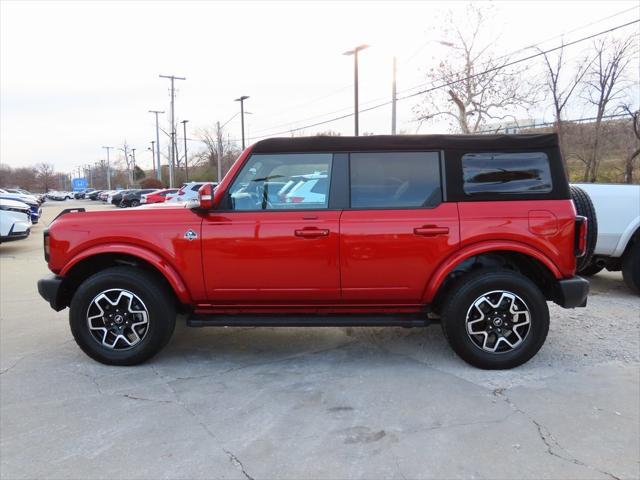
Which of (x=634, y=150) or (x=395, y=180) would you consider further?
(x=634, y=150)

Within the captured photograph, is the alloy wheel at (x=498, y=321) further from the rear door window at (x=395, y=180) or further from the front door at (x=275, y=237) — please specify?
the front door at (x=275, y=237)

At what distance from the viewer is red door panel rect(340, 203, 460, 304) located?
3.99 m

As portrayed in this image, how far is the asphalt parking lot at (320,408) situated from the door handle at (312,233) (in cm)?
115

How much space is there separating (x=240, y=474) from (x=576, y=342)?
11.8 feet

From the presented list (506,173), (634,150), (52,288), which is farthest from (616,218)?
(634,150)

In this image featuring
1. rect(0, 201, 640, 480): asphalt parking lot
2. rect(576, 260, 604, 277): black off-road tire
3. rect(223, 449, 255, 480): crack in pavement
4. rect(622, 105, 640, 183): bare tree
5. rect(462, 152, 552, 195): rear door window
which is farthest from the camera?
rect(622, 105, 640, 183): bare tree

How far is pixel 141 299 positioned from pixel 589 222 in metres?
4.22

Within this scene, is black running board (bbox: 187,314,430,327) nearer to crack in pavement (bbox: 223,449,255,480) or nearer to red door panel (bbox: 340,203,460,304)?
red door panel (bbox: 340,203,460,304)

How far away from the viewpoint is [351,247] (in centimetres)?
401

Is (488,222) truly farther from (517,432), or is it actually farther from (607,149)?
(607,149)

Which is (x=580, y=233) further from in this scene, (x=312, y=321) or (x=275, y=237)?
(x=275, y=237)

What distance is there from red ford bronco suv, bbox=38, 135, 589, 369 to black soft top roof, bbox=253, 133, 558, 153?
12 millimetres

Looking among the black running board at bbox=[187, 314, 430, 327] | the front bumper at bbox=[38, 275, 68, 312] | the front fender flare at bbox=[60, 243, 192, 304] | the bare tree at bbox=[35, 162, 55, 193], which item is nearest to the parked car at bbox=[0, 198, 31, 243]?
the front bumper at bbox=[38, 275, 68, 312]

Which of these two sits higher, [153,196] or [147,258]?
[153,196]
